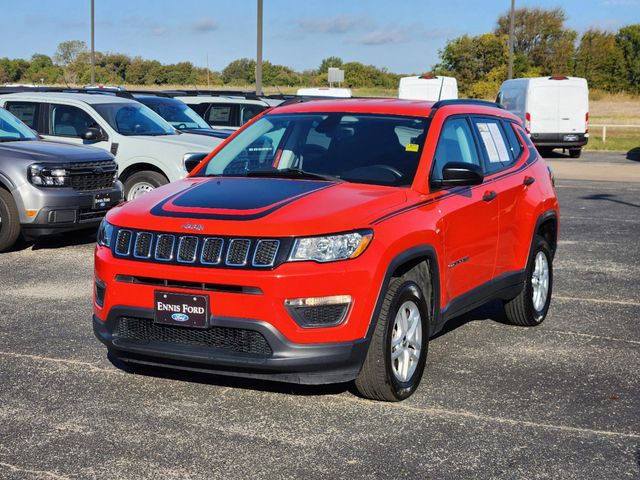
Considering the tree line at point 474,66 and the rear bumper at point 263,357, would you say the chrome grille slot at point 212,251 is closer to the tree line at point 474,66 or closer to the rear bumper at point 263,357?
the rear bumper at point 263,357

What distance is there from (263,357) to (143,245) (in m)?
0.91

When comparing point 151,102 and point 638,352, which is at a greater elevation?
point 151,102

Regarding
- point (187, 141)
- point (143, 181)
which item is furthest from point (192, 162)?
point (187, 141)

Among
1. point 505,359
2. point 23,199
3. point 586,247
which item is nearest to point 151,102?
point 23,199

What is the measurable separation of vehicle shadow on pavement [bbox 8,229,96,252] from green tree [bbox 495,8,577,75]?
71.6m

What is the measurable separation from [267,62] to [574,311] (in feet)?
283

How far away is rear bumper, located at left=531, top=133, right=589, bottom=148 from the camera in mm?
30266

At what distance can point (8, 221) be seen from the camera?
1098 cm

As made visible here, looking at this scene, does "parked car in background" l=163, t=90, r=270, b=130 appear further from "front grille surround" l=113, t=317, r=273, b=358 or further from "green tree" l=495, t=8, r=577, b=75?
"green tree" l=495, t=8, r=577, b=75

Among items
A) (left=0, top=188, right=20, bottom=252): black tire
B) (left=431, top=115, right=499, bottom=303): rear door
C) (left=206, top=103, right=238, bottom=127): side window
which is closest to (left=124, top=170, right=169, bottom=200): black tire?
(left=0, top=188, right=20, bottom=252): black tire

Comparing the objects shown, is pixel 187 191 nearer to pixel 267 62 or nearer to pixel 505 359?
pixel 505 359

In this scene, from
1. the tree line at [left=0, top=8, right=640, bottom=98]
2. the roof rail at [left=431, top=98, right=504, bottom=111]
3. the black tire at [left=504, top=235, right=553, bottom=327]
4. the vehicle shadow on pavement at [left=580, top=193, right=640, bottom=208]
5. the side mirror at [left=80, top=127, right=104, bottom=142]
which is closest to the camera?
the roof rail at [left=431, top=98, right=504, bottom=111]

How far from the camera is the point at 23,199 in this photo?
10914 millimetres

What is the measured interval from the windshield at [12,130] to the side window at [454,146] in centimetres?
656
